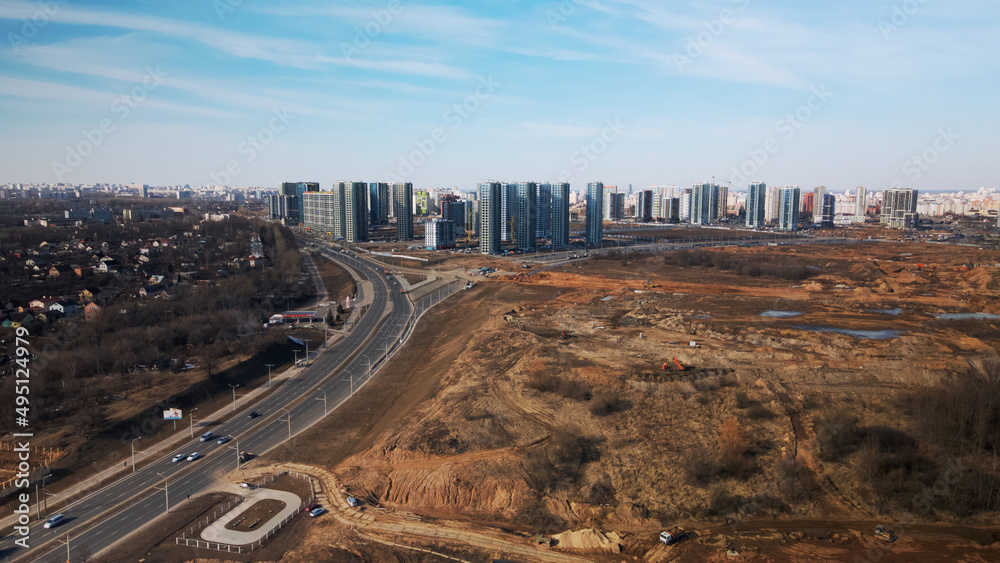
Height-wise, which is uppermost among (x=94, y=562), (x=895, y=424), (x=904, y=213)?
(x=904, y=213)

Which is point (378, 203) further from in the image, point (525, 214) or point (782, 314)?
point (782, 314)

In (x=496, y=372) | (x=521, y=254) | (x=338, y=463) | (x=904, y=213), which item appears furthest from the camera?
(x=904, y=213)

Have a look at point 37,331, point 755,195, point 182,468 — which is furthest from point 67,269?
point 755,195

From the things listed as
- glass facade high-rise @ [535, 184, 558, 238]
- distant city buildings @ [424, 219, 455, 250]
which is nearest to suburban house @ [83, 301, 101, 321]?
distant city buildings @ [424, 219, 455, 250]

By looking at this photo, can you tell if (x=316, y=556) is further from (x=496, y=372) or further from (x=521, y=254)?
(x=521, y=254)

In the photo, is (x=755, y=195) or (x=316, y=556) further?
(x=755, y=195)

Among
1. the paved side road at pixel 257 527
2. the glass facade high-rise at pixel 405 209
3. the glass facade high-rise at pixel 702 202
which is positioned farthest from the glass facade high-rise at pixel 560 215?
the paved side road at pixel 257 527

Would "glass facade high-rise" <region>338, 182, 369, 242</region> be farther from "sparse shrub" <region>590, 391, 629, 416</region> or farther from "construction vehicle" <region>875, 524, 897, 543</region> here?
"construction vehicle" <region>875, 524, 897, 543</region>
